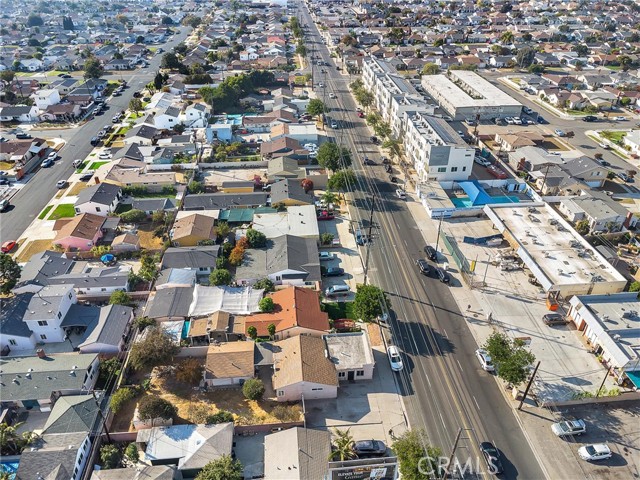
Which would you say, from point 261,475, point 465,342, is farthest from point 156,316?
point 465,342

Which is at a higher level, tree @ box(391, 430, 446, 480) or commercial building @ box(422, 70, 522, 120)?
commercial building @ box(422, 70, 522, 120)

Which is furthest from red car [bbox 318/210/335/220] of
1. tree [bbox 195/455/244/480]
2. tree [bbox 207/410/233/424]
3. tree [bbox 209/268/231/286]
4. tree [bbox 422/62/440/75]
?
tree [bbox 422/62/440/75]

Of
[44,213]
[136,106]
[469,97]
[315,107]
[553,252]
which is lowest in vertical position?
[44,213]

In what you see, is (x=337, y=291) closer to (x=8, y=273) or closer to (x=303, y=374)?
(x=303, y=374)

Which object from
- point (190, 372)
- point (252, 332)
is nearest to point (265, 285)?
point (252, 332)

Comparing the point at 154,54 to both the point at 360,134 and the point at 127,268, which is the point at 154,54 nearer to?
the point at 360,134

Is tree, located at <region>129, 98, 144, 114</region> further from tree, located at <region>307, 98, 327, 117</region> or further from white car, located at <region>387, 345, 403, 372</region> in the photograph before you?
white car, located at <region>387, 345, 403, 372</region>
